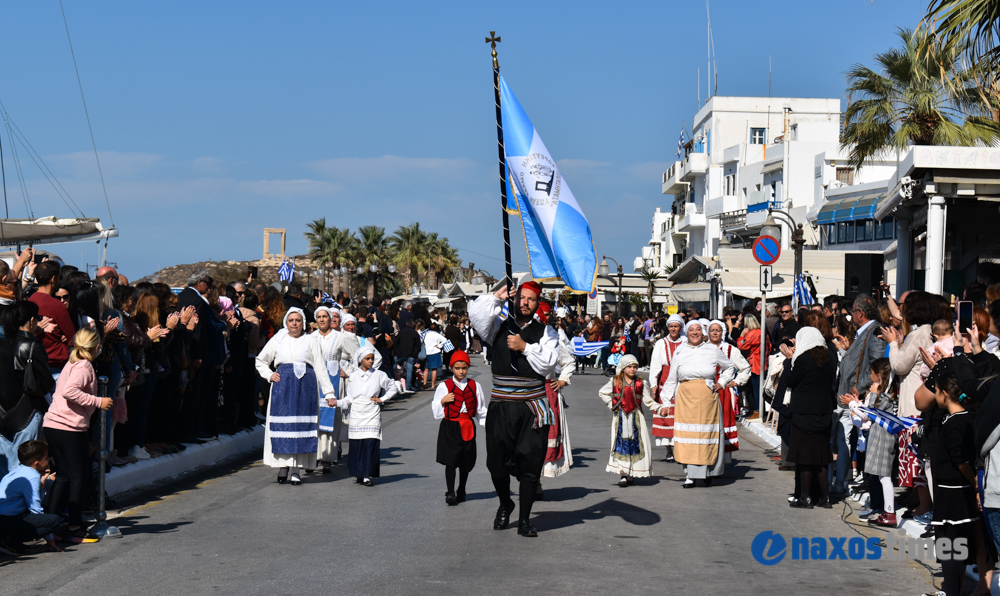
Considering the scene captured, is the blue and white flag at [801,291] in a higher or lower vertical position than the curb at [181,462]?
higher

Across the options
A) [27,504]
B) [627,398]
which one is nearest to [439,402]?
[627,398]

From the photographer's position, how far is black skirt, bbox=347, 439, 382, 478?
10.8m

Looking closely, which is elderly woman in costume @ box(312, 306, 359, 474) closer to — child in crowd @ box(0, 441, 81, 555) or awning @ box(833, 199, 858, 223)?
child in crowd @ box(0, 441, 81, 555)

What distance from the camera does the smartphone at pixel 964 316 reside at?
689 cm

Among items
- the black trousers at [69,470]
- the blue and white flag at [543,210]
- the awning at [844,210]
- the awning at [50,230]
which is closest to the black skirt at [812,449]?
the blue and white flag at [543,210]

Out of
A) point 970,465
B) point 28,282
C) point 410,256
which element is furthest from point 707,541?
point 410,256

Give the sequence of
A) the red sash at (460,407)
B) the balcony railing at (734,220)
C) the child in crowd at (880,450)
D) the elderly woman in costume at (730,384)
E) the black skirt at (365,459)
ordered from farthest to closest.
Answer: the balcony railing at (734,220)
the elderly woman in costume at (730,384)
the black skirt at (365,459)
the red sash at (460,407)
the child in crowd at (880,450)

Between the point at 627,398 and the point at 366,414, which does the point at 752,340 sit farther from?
the point at 366,414

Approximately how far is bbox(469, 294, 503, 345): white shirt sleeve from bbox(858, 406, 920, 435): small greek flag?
10.9 ft

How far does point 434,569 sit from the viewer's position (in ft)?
22.4

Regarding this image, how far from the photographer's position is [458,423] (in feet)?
32.9

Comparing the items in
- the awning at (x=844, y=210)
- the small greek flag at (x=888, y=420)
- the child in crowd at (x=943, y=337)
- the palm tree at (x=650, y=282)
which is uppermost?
the awning at (x=844, y=210)

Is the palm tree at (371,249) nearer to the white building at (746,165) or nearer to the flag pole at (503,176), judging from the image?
the white building at (746,165)

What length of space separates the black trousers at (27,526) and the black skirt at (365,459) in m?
3.92
